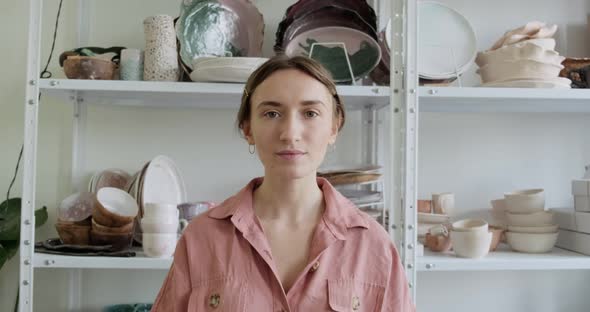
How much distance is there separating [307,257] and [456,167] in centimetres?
97

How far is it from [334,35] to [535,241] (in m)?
0.78

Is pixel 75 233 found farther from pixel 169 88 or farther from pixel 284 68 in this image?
pixel 284 68

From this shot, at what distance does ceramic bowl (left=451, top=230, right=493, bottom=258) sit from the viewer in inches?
53.4

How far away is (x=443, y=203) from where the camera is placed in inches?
61.8

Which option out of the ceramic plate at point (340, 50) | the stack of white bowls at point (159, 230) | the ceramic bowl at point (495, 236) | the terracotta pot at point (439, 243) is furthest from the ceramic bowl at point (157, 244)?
the ceramic bowl at point (495, 236)

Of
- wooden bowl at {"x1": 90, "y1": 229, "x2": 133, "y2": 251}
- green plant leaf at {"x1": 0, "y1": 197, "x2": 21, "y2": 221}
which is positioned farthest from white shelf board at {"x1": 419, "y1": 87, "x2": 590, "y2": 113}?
green plant leaf at {"x1": 0, "y1": 197, "x2": 21, "y2": 221}

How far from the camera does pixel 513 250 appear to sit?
1493 mm

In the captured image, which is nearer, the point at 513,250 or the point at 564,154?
the point at 513,250

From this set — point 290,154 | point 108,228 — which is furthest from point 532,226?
point 108,228

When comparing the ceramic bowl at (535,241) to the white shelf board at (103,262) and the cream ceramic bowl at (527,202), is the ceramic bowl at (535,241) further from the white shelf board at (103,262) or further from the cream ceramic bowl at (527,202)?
the white shelf board at (103,262)

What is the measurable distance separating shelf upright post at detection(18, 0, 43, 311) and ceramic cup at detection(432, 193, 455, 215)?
1.07m

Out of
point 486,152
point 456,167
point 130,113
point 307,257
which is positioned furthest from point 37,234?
point 486,152

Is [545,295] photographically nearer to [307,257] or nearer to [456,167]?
[456,167]

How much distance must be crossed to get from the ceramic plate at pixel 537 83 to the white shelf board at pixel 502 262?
0.44m
